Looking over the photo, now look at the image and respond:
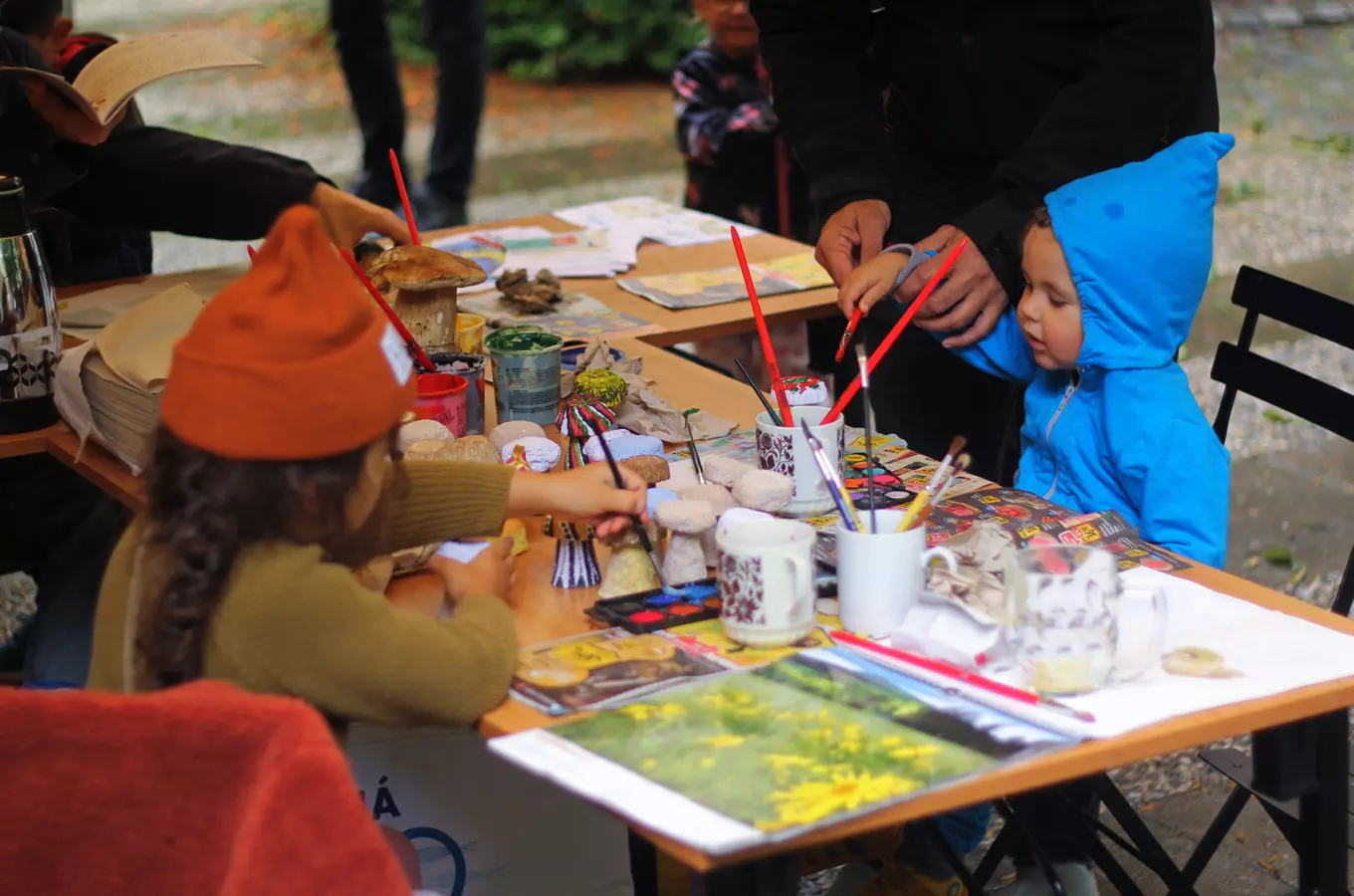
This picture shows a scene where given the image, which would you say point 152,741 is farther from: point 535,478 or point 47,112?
point 47,112

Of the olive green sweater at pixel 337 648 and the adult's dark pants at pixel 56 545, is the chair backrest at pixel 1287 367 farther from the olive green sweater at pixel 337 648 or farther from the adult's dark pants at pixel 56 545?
the adult's dark pants at pixel 56 545

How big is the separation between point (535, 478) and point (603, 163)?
6.89 metres

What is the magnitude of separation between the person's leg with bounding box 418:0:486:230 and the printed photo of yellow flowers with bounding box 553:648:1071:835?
4836 mm

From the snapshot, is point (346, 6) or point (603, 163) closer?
point (346, 6)

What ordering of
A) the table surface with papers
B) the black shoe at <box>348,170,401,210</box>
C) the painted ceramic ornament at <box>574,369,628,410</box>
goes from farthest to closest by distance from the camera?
the black shoe at <box>348,170,401,210</box>, the painted ceramic ornament at <box>574,369,628,410</box>, the table surface with papers

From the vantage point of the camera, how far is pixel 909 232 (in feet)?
8.49

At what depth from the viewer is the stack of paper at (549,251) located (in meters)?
3.23

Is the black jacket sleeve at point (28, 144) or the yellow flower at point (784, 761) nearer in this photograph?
the yellow flower at point (784, 761)

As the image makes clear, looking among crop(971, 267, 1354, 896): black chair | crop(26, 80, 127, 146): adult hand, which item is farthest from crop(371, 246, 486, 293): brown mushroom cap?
crop(971, 267, 1354, 896): black chair

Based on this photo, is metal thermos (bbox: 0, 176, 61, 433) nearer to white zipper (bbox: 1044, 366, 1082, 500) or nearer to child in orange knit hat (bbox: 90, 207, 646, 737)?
child in orange knit hat (bbox: 90, 207, 646, 737)

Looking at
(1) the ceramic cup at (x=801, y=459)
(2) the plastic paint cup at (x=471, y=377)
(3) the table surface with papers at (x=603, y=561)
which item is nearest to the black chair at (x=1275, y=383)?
(3) the table surface with papers at (x=603, y=561)

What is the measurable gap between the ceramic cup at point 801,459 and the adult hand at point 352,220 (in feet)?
4.21

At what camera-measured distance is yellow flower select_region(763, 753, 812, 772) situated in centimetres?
129

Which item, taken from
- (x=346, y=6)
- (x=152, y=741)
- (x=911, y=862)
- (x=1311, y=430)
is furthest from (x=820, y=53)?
(x=346, y=6)
